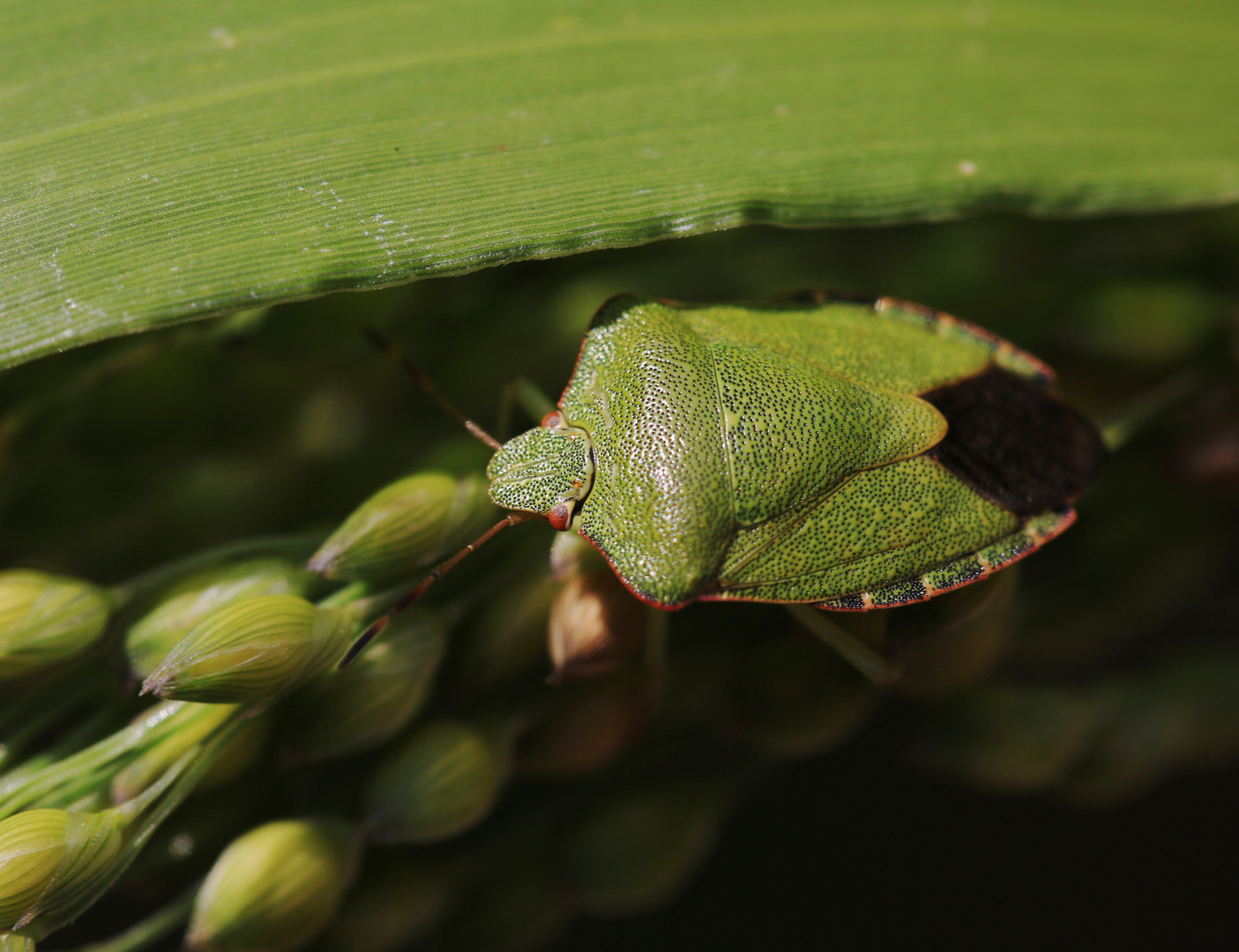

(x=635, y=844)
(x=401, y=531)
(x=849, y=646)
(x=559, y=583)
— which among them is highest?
(x=401, y=531)

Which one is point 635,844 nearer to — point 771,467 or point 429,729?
point 429,729

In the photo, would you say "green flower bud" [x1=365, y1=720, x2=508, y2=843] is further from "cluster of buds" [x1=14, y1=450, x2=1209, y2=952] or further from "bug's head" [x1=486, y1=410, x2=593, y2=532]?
"bug's head" [x1=486, y1=410, x2=593, y2=532]

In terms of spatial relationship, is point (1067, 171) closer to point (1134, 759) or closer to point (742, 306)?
point (742, 306)

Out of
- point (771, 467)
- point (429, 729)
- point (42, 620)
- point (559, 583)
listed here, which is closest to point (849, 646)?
point (771, 467)

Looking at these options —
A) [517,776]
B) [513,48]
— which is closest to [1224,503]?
[517,776]

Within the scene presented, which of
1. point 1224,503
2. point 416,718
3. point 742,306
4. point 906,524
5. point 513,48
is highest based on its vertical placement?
point 513,48

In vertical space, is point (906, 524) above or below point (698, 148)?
below

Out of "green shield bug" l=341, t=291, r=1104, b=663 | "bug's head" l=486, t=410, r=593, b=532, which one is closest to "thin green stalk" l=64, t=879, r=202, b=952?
"green shield bug" l=341, t=291, r=1104, b=663
